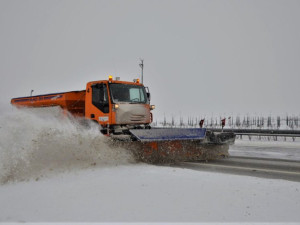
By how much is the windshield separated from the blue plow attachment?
164cm

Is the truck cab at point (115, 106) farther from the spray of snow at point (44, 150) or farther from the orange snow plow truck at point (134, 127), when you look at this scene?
the spray of snow at point (44, 150)

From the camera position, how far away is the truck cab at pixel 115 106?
8953 mm

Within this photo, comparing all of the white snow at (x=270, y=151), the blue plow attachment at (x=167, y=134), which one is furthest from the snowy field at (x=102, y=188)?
the white snow at (x=270, y=151)

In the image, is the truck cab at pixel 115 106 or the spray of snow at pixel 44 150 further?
the truck cab at pixel 115 106

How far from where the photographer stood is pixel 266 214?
12.8 feet

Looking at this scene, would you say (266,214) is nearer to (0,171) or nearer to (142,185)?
(142,185)

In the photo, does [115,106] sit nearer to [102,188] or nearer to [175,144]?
[175,144]

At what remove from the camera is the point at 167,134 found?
28.1ft

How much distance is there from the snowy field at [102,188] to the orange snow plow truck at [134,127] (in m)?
0.59

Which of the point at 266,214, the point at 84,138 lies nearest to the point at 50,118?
the point at 84,138

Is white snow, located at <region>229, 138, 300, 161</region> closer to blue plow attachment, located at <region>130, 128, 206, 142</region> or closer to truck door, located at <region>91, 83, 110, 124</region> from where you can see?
blue plow attachment, located at <region>130, 128, 206, 142</region>

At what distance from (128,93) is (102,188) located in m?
4.89

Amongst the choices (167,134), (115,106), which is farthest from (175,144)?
(115,106)

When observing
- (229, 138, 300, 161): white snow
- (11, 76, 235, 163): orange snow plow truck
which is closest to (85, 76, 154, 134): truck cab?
(11, 76, 235, 163): orange snow plow truck
